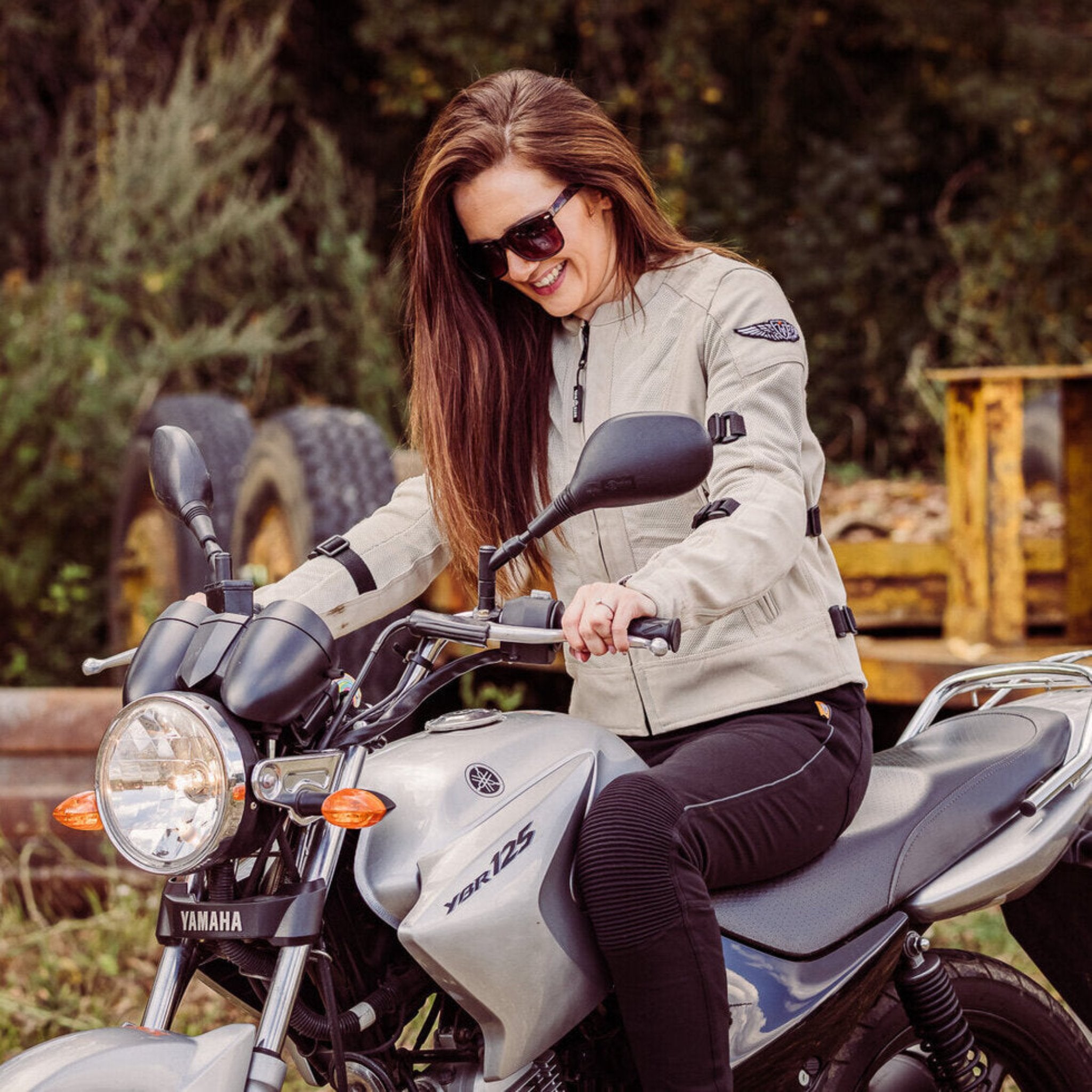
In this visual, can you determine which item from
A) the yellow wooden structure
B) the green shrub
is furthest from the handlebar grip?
the green shrub

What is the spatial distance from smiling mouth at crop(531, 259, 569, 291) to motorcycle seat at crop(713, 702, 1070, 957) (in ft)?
2.75

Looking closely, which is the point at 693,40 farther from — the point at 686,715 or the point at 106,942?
the point at 686,715

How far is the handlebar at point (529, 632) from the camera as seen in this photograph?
66.4 inches

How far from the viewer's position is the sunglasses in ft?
6.95

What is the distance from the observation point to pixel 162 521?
597 centimetres

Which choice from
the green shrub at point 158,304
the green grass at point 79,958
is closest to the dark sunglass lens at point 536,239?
the green grass at point 79,958

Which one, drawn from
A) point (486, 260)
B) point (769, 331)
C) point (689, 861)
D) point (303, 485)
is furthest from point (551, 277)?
point (303, 485)

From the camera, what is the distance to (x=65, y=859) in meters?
4.07

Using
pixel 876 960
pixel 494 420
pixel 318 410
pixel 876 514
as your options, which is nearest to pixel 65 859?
pixel 318 410

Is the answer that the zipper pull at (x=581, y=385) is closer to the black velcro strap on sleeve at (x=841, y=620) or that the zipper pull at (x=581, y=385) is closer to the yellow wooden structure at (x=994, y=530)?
the black velcro strap on sleeve at (x=841, y=620)

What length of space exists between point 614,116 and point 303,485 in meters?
4.52

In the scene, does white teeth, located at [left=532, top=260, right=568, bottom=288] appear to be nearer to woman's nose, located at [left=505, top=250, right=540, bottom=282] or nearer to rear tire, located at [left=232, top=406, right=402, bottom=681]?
woman's nose, located at [left=505, top=250, right=540, bottom=282]

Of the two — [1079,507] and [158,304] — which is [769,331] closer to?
[1079,507]

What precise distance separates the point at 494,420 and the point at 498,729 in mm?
568
